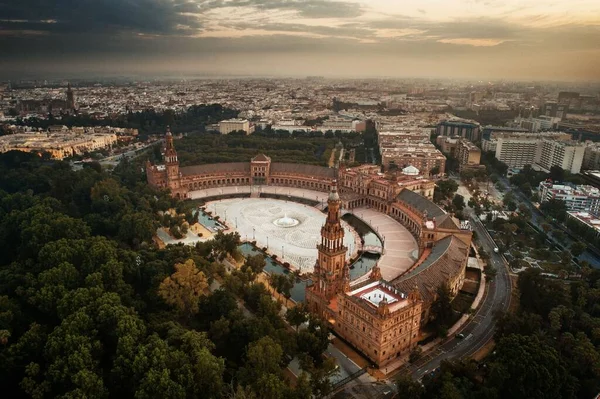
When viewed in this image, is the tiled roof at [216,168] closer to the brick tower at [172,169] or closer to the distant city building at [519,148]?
the brick tower at [172,169]

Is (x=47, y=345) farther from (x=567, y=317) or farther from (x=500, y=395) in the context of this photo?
(x=567, y=317)

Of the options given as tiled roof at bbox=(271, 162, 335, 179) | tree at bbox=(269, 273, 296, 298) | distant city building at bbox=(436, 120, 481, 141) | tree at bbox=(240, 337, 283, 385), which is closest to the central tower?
tree at bbox=(269, 273, 296, 298)

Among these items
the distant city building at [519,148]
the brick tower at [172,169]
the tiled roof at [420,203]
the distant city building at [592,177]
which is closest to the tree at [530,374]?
the tiled roof at [420,203]

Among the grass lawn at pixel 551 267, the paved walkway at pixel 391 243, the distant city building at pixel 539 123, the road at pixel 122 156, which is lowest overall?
the paved walkway at pixel 391 243

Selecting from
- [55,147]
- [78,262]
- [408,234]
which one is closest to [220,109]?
[55,147]

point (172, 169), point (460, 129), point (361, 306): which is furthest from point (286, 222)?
point (460, 129)

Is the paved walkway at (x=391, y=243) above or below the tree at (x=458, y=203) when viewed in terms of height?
below

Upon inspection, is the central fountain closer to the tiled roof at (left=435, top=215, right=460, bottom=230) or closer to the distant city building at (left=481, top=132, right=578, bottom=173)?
the tiled roof at (left=435, top=215, right=460, bottom=230)

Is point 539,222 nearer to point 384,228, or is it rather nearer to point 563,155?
point 384,228
